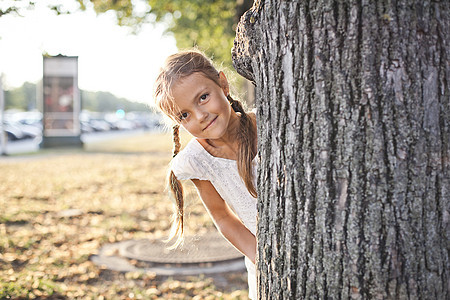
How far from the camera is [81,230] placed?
22.2 feet

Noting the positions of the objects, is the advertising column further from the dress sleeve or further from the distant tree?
the dress sleeve

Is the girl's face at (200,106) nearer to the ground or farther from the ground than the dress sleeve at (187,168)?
farther from the ground

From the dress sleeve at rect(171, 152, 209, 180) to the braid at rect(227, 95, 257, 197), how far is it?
0.73 feet

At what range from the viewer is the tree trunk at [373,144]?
1.47 meters

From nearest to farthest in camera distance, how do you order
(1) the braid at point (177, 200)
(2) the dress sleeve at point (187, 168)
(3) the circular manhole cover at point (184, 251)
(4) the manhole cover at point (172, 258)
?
1. (2) the dress sleeve at point (187, 168)
2. (1) the braid at point (177, 200)
3. (4) the manhole cover at point (172, 258)
4. (3) the circular manhole cover at point (184, 251)

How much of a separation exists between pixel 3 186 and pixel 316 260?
10.1m

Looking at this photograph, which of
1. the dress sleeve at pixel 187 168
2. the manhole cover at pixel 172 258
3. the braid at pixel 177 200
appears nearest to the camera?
the dress sleeve at pixel 187 168

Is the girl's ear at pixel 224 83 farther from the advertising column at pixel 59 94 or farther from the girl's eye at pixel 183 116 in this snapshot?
the advertising column at pixel 59 94

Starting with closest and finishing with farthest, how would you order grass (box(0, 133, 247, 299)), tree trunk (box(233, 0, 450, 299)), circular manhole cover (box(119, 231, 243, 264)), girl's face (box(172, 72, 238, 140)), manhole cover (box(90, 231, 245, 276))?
1. tree trunk (box(233, 0, 450, 299))
2. girl's face (box(172, 72, 238, 140))
3. grass (box(0, 133, 247, 299))
4. manhole cover (box(90, 231, 245, 276))
5. circular manhole cover (box(119, 231, 243, 264))

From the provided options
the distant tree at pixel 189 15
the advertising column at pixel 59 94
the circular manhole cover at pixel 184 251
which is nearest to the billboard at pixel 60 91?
the advertising column at pixel 59 94

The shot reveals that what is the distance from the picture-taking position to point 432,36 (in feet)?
4.84

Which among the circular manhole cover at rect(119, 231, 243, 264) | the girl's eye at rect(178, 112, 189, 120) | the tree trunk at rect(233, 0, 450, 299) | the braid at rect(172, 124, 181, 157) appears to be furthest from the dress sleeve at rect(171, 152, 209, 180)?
the circular manhole cover at rect(119, 231, 243, 264)

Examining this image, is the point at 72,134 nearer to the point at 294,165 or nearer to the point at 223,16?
the point at 223,16

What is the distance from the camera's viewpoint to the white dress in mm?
2484
